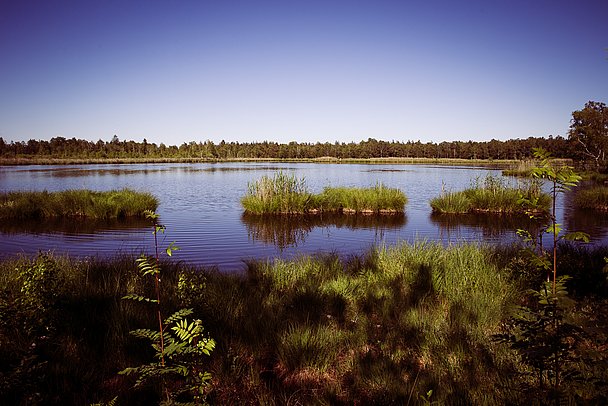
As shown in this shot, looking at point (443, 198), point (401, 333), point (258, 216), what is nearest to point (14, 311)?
point (401, 333)

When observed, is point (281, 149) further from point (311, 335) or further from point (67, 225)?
point (311, 335)

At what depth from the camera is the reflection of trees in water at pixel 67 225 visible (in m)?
16.3

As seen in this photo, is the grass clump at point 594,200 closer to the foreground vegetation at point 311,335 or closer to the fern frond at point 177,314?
the foreground vegetation at point 311,335

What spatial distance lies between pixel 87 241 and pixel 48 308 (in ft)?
37.8

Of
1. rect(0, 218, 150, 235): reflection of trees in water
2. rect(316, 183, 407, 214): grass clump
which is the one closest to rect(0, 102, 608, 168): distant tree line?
rect(316, 183, 407, 214): grass clump


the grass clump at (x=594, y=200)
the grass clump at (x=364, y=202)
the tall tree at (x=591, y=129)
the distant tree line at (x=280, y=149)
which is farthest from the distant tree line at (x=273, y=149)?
the grass clump at (x=364, y=202)

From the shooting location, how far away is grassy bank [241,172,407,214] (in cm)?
2080

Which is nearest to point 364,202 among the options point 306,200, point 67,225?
point 306,200

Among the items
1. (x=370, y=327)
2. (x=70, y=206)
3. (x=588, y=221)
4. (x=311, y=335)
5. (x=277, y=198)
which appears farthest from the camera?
(x=277, y=198)

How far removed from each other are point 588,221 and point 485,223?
19.2 feet

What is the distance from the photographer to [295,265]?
326 inches

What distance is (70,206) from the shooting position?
787 inches

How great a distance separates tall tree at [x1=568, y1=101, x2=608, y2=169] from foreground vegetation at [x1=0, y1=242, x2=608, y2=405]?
52.6m

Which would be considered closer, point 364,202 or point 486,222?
point 486,222
